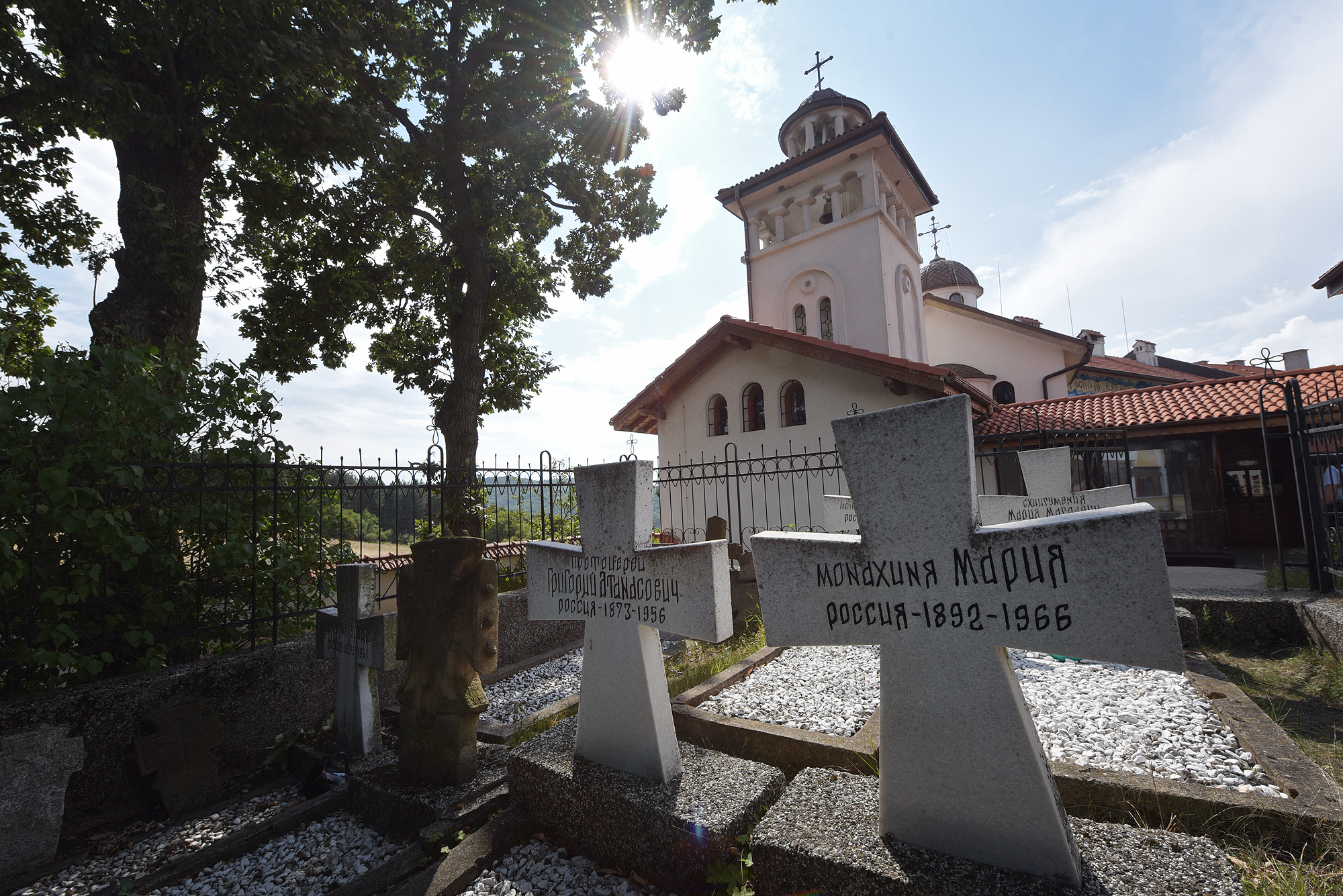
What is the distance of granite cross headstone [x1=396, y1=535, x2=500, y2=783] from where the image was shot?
298 cm

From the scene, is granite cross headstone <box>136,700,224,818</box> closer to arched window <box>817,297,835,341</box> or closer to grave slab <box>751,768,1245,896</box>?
grave slab <box>751,768,1245,896</box>

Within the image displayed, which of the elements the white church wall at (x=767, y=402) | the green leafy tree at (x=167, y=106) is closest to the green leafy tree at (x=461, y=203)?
the green leafy tree at (x=167, y=106)

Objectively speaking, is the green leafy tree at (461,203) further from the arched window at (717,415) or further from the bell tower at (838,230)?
the bell tower at (838,230)

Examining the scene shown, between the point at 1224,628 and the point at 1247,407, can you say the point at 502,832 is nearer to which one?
the point at 1224,628

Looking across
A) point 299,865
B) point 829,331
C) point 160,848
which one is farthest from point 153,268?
point 829,331

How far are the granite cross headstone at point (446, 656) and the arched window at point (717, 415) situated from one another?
1099cm

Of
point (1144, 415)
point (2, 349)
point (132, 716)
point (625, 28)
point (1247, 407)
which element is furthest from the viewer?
point (1144, 415)

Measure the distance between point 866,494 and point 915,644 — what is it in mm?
510

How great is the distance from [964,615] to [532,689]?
4.22 metres

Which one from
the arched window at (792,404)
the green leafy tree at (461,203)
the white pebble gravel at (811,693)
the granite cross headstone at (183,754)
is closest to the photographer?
the granite cross headstone at (183,754)

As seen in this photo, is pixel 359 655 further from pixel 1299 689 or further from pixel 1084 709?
pixel 1299 689

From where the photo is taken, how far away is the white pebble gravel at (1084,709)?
276cm

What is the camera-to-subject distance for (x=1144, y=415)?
1173cm

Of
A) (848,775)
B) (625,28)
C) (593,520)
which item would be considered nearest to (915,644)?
(848,775)
